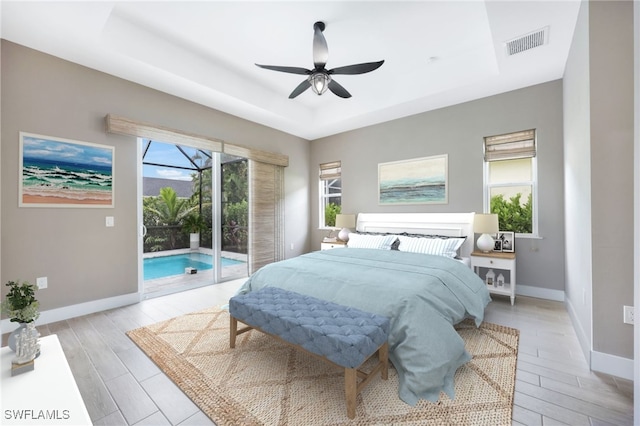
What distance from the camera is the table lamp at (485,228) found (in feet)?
11.6

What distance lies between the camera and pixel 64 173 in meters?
3.05

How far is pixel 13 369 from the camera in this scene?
4.75 ft

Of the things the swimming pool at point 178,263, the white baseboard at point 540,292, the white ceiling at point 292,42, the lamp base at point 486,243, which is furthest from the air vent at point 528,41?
the swimming pool at point 178,263

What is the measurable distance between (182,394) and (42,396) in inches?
29.6

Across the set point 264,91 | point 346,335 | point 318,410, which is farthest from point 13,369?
point 264,91

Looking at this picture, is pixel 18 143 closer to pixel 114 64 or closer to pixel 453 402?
pixel 114 64

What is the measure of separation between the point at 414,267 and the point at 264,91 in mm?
3459

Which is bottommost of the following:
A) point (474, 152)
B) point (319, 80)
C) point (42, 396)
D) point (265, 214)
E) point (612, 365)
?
point (612, 365)

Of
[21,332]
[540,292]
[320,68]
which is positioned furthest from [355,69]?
[540,292]

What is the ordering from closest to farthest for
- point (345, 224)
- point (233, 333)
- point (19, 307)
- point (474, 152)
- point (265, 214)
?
1. point (19, 307)
2. point (233, 333)
3. point (474, 152)
4. point (345, 224)
5. point (265, 214)

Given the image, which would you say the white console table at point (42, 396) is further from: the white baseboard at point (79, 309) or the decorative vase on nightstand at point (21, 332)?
the white baseboard at point (79, 309)

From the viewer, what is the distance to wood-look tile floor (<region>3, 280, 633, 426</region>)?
163cm

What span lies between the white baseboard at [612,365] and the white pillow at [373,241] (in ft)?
7.49

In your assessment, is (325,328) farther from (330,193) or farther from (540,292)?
(330,193)
